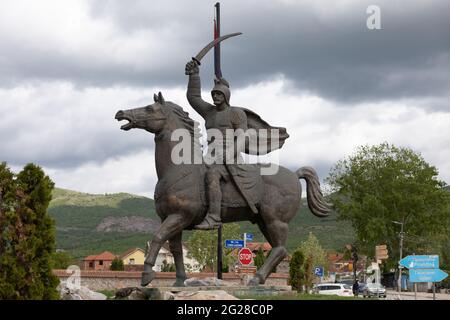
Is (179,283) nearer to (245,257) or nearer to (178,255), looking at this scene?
(178,255)

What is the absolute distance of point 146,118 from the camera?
11.7m

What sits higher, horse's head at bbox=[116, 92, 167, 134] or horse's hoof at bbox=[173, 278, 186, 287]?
horse's head at bbox=[116, 92, 167, 134]

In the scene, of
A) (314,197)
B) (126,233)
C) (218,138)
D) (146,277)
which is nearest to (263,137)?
(218,138)

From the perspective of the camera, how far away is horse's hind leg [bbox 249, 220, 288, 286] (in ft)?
40.1

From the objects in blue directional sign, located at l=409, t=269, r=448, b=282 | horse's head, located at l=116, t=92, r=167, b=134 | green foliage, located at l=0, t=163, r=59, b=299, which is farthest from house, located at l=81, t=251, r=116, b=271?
horse's head, located at l=116, t=92, r=167, b=134

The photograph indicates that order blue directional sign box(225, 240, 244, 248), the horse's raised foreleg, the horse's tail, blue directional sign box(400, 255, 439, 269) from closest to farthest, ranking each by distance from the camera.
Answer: the horse's raised foreleg → the horse's tail → blue directional sign box(400, 255, 439, 269) → blue directional sign box(225, 240, 244, 248)

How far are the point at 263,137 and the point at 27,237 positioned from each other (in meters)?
4.71

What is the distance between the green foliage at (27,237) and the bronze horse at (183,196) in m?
1.99

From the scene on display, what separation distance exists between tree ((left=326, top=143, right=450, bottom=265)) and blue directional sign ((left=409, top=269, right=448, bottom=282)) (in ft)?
103

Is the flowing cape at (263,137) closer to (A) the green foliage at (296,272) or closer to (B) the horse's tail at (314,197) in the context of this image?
(B) the horse's tail at (314,197)

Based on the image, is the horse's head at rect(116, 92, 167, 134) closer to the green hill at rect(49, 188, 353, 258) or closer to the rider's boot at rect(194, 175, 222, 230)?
the rider's boot at rect(194, 175, 222, 230)

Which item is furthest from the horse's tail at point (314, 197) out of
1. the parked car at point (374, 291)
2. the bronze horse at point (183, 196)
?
the parked car at point (374, 291)

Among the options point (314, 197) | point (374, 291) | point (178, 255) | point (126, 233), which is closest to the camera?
point (178, 255)
